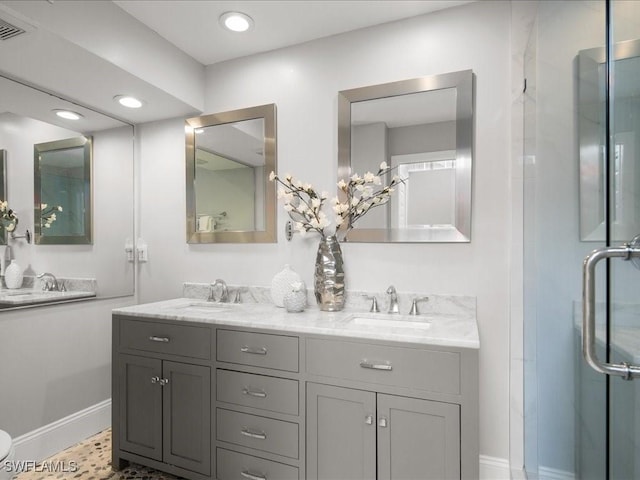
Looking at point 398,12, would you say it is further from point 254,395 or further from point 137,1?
point 254,395

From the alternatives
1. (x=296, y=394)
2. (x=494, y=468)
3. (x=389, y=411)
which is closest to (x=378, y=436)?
(x=389, y=411)

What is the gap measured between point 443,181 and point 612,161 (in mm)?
900

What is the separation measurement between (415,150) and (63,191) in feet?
6.96

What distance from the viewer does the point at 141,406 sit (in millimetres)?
1939

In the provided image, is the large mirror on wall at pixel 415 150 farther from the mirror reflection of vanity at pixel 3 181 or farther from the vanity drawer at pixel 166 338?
the mirror reflection of vanity at pixel 3 181

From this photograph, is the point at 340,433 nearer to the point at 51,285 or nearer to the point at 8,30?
the point at 51,285

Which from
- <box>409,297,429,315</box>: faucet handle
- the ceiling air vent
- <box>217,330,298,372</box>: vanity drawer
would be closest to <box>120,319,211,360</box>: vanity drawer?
<box>217,330,298,372</box>: vanity drawer

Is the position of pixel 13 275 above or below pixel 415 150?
below

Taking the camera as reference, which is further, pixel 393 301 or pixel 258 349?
pixel 393 301

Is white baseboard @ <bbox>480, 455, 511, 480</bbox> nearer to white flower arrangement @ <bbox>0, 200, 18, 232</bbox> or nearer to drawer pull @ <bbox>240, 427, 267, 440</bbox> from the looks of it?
drawer pull @ <bbox>240, 427, 267, 440</bbox>

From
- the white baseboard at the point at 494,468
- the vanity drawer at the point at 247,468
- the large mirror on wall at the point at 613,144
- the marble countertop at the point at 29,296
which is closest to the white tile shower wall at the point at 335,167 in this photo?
the white baseboard at the point at 494,468

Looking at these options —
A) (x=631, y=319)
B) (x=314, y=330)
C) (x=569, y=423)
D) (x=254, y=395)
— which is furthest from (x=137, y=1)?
(x=569, y=423)

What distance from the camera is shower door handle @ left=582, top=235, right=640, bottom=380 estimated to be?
2.92ft

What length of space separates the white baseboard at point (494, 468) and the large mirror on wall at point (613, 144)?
1.25m
